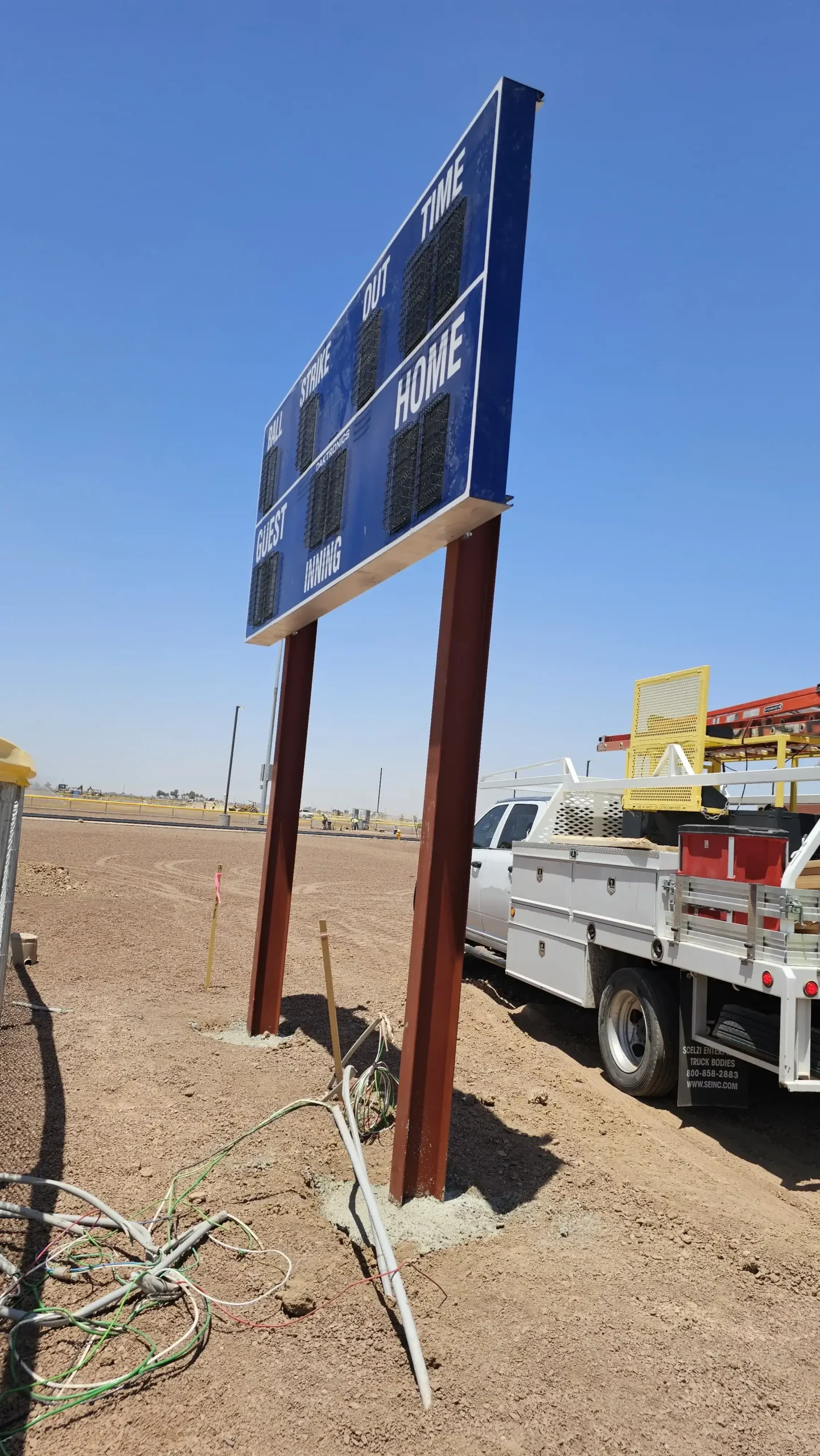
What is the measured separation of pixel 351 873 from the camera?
23.8 meters

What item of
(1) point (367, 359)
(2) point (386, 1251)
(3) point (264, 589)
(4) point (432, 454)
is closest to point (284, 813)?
(3) point (264, 589)

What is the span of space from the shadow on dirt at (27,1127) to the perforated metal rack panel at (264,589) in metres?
3.72

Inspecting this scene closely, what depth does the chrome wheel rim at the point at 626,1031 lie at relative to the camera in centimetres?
664

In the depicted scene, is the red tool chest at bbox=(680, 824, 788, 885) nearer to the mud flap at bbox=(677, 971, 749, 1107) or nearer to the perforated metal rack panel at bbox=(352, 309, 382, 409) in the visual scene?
the mud flap at bbox=(677, 971, 749, 1107)

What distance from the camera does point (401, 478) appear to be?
496 cm

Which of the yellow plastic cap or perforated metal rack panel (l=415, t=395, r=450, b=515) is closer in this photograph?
the yellow plastic cap

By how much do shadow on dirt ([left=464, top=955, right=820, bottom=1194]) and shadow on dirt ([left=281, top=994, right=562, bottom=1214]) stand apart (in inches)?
47.7

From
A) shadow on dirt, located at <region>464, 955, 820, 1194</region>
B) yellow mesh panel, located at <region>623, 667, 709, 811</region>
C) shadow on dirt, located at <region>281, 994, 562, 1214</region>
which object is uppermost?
yellow mesh panel, located at <region>623, 667, 709, 811</region>

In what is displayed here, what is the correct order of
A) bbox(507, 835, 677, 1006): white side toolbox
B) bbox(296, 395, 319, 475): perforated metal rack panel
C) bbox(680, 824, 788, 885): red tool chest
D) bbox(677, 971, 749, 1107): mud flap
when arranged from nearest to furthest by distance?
bbox(680, 824, 788, 885): red tool chest
bbox(677, 971, 749, 1107): mud flap
bbox(507, 835, 677, 1006): white side toolbox
bbox(296, 395, 319, 475): perforated metal rack panel

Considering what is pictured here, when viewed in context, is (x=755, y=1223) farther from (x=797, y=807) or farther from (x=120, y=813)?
(x=120, y=813)

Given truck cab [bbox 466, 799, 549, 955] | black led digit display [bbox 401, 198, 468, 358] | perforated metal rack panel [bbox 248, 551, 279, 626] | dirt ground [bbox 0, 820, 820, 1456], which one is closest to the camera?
dirt ground [bbox 0, 820, 820, 1456]

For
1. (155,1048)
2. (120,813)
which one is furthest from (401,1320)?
(120,813)

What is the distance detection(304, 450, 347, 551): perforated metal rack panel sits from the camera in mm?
6152

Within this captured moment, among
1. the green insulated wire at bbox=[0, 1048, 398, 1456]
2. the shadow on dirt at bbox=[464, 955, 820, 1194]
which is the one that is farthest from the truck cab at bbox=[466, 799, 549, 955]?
the green insulated wire at bbox=[0, 1048, 398, 1456]
